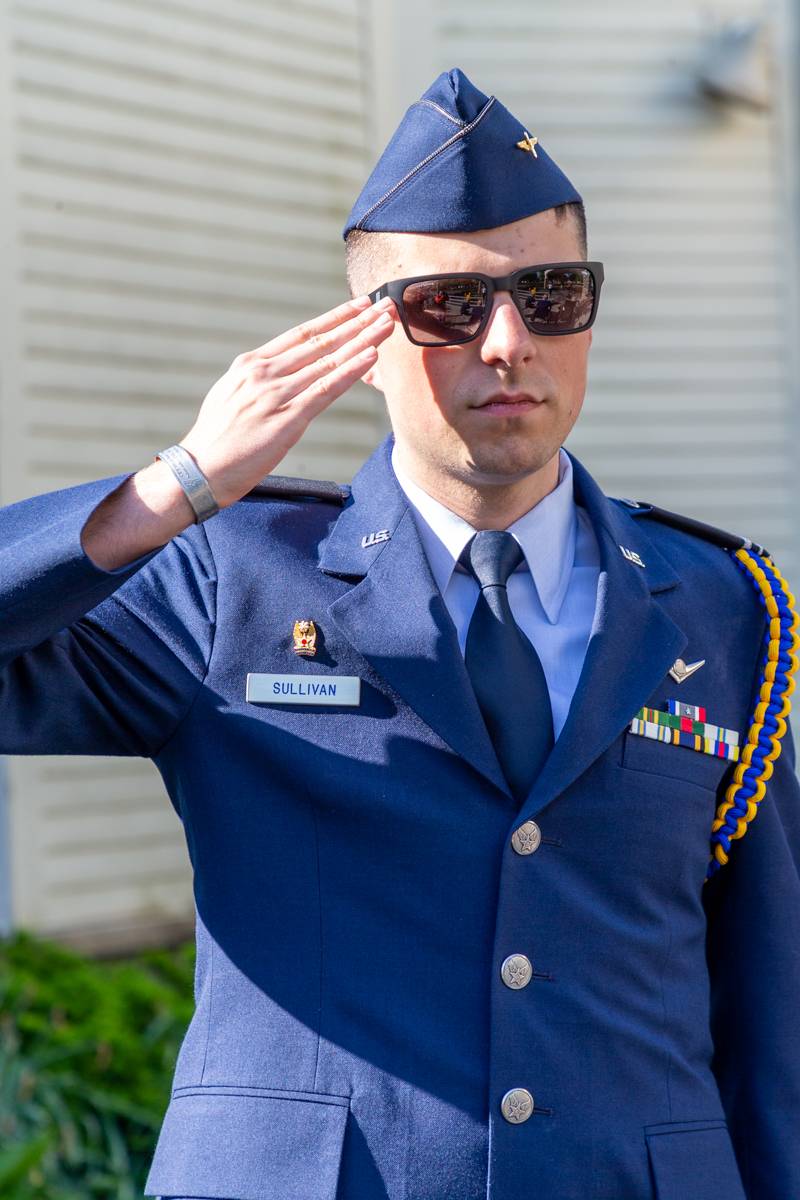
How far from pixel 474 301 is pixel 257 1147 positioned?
1106mm

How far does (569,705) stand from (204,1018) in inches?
24.5

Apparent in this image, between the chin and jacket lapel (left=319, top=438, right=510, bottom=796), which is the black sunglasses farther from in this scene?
jacket lapel (left=319, top=438, right=510, bottom=796)

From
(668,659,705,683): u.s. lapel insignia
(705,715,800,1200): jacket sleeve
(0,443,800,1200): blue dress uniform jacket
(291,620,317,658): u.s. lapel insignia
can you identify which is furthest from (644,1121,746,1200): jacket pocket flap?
(291,620,317,658): u.s. lapel insignia

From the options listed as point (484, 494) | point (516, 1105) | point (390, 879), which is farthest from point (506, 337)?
point (516, 1105)

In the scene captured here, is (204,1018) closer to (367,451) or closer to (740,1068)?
(740,1068)

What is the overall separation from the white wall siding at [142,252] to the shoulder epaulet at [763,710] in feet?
10.8

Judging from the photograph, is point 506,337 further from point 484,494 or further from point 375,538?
point 375,538

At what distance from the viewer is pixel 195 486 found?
1.94m

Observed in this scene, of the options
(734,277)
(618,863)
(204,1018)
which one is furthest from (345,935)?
(734,277)

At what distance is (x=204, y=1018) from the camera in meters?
2.10

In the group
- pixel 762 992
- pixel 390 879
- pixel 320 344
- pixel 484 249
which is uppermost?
pixel 484 249

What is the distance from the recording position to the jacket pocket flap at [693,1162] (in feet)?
6.72

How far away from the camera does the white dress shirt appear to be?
2230 mm

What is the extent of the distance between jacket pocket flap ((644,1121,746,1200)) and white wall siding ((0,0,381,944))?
3.47m
